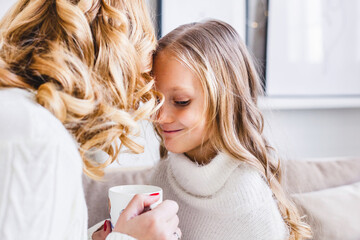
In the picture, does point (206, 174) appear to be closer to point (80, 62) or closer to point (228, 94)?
point (228, 94)

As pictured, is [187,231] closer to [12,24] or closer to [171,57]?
[171,57]

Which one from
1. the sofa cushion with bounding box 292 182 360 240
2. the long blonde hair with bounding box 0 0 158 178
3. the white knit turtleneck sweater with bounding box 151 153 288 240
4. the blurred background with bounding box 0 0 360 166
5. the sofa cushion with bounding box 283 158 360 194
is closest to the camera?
the long blonde hair with bounding box 0 0 158 178

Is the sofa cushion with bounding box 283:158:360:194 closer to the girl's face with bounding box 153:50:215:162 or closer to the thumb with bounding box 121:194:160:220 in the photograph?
the girl's face with bounding box 153:50:215:162

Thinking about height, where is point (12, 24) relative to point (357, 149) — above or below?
above

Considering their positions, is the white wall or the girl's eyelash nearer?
the girl's eyelash

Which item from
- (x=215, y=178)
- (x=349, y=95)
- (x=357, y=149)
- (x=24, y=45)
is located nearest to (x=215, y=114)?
(x=215, y=178)

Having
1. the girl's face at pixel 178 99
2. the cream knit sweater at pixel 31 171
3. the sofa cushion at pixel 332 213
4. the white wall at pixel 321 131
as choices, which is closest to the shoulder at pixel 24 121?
the cream knit sweater at pixel 31 171

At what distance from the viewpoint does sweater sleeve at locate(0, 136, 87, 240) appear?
52 cm

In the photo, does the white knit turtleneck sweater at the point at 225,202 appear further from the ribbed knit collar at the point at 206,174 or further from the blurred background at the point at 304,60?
the blurred background at the point at 304,60

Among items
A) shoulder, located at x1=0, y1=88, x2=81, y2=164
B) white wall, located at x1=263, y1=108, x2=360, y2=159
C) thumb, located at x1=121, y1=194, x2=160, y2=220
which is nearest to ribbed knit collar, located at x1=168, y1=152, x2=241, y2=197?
thumb, located at x1=121, y1=194, x2=160, y2=220

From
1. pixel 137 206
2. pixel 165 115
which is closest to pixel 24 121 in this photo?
pixel 137 206

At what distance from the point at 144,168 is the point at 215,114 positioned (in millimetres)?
536

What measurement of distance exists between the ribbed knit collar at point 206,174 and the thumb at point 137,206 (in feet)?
0.93

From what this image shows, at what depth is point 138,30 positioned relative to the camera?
0.79 meters
